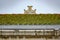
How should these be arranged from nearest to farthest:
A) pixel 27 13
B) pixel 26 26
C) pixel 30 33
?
pixel 30 33 < pixel 26 26 < pixel 27 13

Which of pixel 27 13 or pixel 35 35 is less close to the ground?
pixel 27 13

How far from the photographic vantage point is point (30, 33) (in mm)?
3217

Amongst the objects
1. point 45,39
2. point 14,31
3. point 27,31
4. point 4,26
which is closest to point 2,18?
point 4,26

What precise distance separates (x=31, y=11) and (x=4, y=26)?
32.1 inches

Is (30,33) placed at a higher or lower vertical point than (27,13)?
lower

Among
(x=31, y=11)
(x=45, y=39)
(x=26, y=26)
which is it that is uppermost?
(x=31, y=11)

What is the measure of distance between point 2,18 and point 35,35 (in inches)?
35.8

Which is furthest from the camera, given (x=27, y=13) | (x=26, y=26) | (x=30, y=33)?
(x=27, y=13)

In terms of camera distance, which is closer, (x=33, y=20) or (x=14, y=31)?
(x=14, y=31)

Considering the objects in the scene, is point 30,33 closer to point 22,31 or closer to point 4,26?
point 22,31

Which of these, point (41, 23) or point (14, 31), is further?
point (41, 23)

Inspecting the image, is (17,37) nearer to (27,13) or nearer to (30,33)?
(30,33)

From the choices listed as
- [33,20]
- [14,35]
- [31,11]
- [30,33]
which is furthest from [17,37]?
[31,11]

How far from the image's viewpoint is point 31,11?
3814 mm
